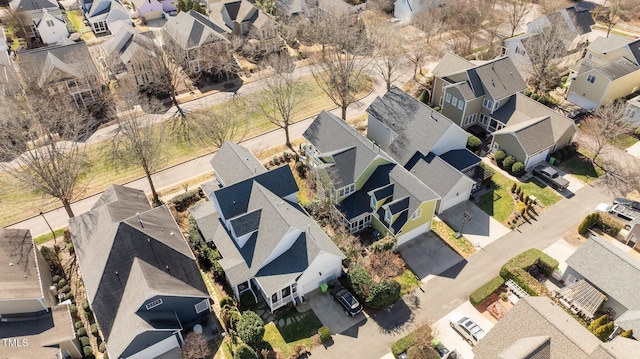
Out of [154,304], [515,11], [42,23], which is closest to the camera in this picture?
[154,304]

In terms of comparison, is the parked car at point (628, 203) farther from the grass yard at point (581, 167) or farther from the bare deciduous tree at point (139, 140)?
the bare deciduous tree at point (139, 140)

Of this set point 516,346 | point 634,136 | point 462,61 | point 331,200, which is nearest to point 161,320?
point 331,200

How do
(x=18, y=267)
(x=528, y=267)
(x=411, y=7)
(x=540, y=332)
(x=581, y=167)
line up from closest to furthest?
1. (x=540, y=332)
2. (x=18, y=267)
3. (x=528, y=267)
4. (x=581, y=167)
5. (x=411, y=7)

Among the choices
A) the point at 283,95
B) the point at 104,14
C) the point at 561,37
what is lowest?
the point at 283,95

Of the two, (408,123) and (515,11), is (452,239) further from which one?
(515,11)

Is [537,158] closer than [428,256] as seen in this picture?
No

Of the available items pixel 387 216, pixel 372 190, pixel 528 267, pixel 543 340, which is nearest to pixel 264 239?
pixel 387 216
